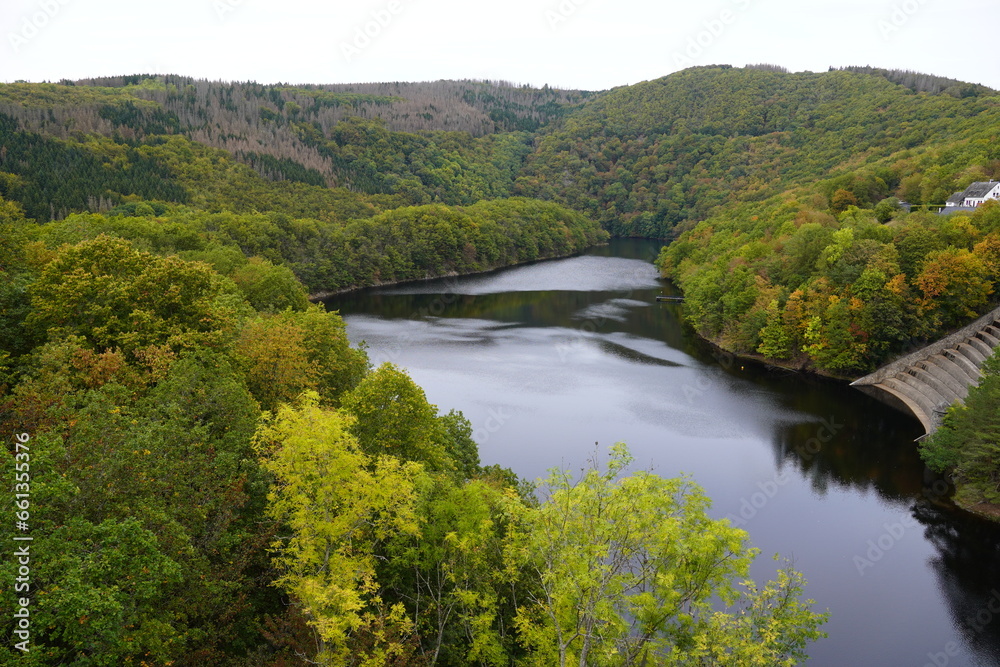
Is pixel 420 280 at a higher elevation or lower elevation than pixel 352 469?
lower

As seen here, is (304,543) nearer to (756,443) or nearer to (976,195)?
(756,443)

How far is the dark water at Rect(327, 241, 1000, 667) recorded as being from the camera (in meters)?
25.7

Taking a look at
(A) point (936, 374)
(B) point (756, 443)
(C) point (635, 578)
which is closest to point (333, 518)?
(C) point (635, 578)

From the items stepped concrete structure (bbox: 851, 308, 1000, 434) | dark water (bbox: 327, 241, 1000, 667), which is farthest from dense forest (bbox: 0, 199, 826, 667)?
stepped concrete structure (bbox: 851, 308, 1000, 434)

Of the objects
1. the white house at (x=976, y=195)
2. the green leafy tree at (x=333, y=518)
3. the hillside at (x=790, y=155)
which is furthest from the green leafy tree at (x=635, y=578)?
the hillside at (x=790, y=155)

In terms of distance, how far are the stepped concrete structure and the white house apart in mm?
21680

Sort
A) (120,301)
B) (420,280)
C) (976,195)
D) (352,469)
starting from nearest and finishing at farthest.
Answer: (352,469) < (120,301) < (976,195) < (420,280)

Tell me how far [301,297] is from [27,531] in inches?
1780

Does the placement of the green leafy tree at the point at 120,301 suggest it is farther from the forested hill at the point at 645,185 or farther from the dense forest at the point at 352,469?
the forested hill at the point at 645,185

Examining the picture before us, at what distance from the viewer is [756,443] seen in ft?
133

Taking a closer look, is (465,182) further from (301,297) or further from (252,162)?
(301,297)

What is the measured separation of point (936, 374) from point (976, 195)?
30.2 m

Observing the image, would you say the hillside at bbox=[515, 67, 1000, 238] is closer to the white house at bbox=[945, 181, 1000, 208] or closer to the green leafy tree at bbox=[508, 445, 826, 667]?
the white house at bbox=[945, 181, 1000, 208]

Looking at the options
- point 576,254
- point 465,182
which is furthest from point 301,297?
point 465,182
